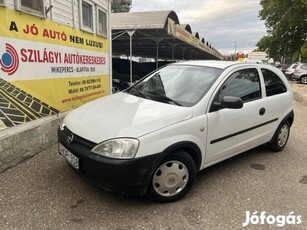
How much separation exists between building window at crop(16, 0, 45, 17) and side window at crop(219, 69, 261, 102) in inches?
130

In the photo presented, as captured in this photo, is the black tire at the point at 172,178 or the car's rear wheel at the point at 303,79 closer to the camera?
the black tire at the point at 172,178

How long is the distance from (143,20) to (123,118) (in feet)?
29.7

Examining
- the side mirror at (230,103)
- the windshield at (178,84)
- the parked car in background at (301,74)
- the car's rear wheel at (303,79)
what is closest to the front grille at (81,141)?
the windshield at (178,84)

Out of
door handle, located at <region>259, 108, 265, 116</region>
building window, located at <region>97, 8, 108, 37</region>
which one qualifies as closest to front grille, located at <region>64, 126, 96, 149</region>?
door handle, located at <region>259, 108, 265, 116</region>

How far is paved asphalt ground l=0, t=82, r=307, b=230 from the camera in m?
3.07

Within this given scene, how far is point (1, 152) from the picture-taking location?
4039 mm

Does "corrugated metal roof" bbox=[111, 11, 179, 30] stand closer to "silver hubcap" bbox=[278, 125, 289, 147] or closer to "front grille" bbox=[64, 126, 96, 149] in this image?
"silver hubcap" bbox=[278, 125, 289, 147]

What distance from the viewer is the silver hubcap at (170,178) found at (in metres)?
3.29

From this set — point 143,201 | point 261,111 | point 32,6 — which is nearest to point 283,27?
point 261,111

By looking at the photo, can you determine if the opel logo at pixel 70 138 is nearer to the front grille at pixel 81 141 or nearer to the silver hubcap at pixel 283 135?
the front grille at pixel 81 141

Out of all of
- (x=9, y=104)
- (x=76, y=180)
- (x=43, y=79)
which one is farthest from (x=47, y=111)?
(x=76, y=180)

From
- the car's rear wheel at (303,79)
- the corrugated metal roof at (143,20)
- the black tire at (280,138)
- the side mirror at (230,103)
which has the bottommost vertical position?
the car's rear wheel at (303,79)

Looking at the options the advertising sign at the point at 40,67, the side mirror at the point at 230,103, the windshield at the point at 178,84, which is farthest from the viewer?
the advertising sign at the point at 40,67

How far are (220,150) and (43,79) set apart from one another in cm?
327
